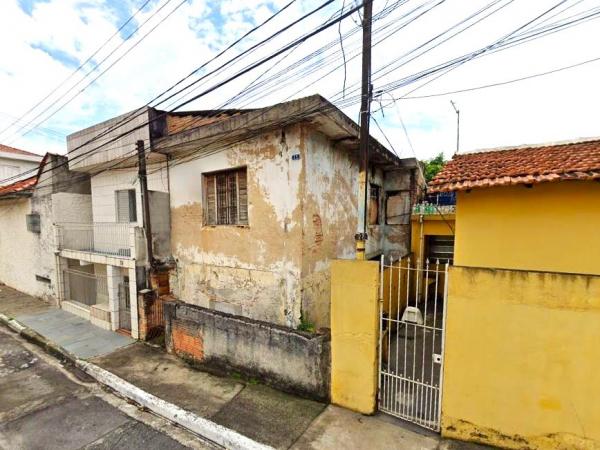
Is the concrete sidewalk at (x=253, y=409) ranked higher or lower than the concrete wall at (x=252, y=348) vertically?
lower

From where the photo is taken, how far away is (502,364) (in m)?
3.55

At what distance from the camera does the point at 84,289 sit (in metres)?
10.6

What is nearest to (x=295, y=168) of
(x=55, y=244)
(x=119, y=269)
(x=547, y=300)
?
(x=547, y=300)

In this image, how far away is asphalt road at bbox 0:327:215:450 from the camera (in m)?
4.02

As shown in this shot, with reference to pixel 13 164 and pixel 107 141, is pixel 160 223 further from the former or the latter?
pixel 13 164

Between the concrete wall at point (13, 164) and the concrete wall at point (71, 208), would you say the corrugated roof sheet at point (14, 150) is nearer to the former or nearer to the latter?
the concrete wall at point (13, 164)

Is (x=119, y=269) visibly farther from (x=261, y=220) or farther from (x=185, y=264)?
(x=261, y=220)

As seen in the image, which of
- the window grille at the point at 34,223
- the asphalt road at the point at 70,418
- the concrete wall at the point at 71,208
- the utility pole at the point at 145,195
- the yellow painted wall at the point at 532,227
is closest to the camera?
the asphalt road at the point at 70,418

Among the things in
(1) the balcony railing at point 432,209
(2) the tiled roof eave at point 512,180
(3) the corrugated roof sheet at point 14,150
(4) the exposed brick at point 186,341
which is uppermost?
(3) the corrugated roof sheet at point 14,150

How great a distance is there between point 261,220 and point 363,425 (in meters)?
4.09

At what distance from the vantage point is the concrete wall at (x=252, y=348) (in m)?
4.61

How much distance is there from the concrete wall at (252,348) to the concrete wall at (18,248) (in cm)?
828

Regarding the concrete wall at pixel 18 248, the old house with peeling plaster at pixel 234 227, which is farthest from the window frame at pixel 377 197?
the concrete wall at pixel 18 248

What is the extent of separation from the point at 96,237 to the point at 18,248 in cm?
499
